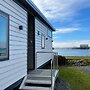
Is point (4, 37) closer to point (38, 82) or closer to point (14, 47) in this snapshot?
point (14, 47)

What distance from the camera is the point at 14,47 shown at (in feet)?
25.4

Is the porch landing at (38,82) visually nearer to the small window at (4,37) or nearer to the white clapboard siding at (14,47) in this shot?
the white clapboard siding at (14,47)

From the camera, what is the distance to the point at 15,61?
308 inches

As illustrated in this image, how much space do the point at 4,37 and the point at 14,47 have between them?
37.5 inches

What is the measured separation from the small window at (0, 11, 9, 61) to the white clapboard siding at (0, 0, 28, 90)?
0.15 metres

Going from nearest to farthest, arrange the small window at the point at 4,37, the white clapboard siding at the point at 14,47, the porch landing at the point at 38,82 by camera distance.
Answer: the small window at the point at 4,37 → the white clapboard siding at the point at 14,47 → the porch landing at the point at 38,82

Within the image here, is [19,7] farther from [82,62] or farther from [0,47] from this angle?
[82,62]

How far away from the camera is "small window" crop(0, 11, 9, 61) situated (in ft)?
21.8

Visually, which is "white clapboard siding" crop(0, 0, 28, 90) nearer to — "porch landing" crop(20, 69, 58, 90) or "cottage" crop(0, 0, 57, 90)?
"cottage" crop(0, 0, 57, 90)

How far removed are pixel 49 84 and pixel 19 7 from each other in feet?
9.61

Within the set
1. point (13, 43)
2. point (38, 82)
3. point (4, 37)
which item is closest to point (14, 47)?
point (13, 43)

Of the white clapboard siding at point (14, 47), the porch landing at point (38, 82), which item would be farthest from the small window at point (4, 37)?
the porch landing at point (38, 82)

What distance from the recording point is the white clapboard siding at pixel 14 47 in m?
6.76

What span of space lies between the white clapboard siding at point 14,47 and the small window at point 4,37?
149 mm
